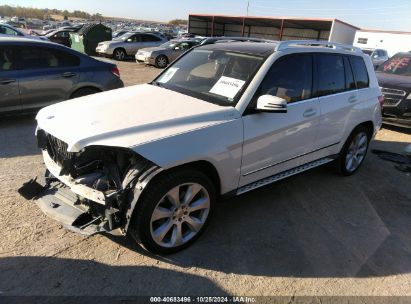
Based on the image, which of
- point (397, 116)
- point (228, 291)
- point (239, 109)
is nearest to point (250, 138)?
point (239, 109)

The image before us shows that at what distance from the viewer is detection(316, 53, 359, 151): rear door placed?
4496mm

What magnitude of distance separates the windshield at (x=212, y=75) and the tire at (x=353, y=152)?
6.99 feet

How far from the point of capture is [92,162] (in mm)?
3229

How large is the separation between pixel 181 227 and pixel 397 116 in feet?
22.6

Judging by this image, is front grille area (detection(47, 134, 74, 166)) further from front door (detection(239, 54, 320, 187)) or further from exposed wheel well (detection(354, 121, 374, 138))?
exposed wheel well (detection(354, 121, 374, 138))

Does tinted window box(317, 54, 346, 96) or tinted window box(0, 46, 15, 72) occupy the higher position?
tinted window box(317, 54, 346, 96)

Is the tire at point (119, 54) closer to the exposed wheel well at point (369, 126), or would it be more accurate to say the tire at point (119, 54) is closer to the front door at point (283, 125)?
the exposed wheel well at point (369, 126)

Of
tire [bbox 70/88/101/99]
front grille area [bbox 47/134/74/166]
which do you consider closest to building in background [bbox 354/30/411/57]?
tire [bbox 70/88/101/99]

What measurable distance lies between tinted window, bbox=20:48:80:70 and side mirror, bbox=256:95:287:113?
493cm

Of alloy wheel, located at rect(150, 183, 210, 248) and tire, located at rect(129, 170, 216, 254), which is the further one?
alloy wheel, located at rect(150, 183, 210, 248)

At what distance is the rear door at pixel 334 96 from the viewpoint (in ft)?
14.8

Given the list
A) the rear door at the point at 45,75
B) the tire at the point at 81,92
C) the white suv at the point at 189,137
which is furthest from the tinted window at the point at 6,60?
the white suv at the point at 189,137

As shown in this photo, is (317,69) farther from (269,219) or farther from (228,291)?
(228,291)

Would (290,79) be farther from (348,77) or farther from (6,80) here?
(6,80)
